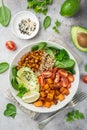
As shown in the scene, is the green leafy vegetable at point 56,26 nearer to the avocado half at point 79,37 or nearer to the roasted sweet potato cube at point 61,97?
the avocado half at point 79,37

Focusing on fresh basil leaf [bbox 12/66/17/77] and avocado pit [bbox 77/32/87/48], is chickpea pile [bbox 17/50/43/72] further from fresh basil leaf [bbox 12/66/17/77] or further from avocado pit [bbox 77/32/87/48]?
avocado pit [bbox 77/32/87/48]

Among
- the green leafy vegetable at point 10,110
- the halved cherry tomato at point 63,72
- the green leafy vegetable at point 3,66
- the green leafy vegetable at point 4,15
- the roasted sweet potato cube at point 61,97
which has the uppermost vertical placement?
the green leafy vegetable at point 4,15

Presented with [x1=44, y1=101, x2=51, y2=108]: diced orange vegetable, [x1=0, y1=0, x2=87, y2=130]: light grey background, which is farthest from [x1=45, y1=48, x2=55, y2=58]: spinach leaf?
[x1=44, y1=101, x2=51, y2=108]: diced orange vegetable

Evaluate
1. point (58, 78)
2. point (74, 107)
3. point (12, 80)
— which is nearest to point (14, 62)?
point (12, 80)

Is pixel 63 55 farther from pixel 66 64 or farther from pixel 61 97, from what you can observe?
pixel 61 97

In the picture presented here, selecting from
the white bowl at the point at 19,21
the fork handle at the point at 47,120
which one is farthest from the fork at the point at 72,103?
the white bowl at the point at 19,21

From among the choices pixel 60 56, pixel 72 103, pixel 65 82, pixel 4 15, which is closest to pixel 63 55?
pixel 60 56
